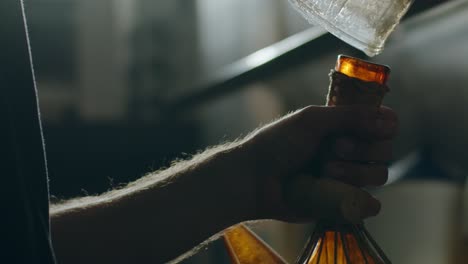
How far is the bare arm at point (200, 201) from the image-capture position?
0.54 m

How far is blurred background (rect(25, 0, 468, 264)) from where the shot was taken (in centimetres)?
93

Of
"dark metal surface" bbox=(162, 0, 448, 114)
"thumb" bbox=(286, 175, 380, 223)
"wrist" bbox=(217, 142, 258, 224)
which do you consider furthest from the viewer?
"dark metal surface" bbox=(162, 0, 448, 114)

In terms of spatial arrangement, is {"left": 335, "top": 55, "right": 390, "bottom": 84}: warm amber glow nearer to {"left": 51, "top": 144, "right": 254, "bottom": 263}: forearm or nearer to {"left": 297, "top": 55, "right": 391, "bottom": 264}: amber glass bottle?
{"left": 297, "top": 55, "right": 391, "bottom": 264}: amber glass bottle

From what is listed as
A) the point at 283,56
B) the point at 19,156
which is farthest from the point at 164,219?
the point at 283,56

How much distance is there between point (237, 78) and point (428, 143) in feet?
1.39

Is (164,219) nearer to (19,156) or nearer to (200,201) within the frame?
(200,201)

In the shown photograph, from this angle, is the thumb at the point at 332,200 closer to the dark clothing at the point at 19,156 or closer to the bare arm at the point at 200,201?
the bare arm at the point at 200,201

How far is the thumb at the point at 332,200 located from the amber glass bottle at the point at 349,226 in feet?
0.05

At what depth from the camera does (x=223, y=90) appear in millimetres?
1562

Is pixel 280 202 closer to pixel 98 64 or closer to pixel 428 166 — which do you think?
pixel 428 166

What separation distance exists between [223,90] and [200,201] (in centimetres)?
98

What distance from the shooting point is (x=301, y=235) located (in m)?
1.36

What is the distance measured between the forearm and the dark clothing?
0.13 meters

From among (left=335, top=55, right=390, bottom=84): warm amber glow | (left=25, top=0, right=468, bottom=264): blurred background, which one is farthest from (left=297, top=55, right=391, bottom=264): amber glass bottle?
(left=25, top=0, right=468, bottom=264): blurred background
